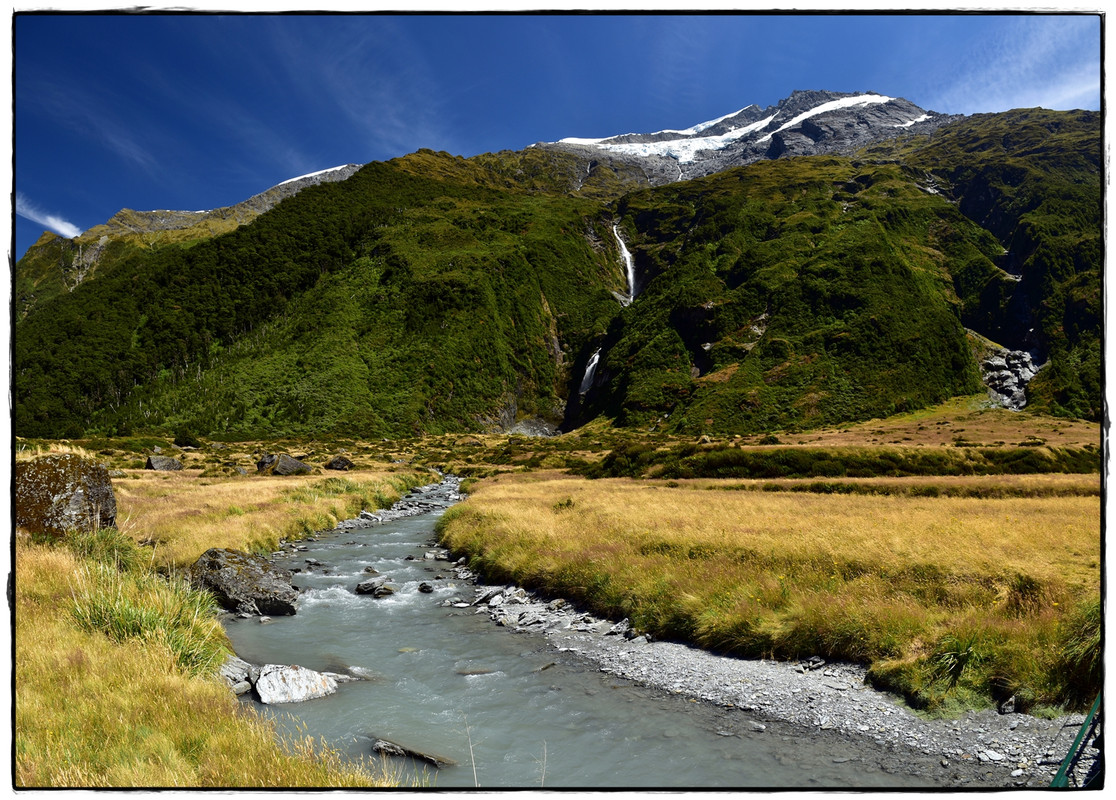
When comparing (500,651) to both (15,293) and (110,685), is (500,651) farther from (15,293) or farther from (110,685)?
(15,293)

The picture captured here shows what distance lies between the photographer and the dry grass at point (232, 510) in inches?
878

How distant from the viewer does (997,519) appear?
19.5m

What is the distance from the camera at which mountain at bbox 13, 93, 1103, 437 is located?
371 ft

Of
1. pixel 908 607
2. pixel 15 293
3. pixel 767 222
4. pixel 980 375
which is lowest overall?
pixel 908 607

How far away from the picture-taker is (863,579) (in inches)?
529

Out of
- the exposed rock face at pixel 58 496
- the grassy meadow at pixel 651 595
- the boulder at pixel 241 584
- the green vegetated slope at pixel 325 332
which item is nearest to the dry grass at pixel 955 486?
the grassy meadow at pixel 651 595

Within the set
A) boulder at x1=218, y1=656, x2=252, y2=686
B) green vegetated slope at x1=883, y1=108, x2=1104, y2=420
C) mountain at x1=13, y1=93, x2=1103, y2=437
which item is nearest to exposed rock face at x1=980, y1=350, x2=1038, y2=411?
mountain at x1=13, y1=93, x2=1103, y2=437

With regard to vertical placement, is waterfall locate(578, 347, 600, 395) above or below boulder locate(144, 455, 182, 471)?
above

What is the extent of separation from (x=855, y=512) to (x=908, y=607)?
42.3ft

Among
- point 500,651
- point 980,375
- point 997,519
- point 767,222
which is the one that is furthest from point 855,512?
point 767,222

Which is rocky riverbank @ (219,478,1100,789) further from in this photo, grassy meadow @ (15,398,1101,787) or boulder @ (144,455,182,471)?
boulder @ (144,455,182,471)

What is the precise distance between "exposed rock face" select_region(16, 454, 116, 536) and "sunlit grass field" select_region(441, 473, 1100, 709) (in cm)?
1265

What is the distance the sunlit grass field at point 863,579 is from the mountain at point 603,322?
274ft

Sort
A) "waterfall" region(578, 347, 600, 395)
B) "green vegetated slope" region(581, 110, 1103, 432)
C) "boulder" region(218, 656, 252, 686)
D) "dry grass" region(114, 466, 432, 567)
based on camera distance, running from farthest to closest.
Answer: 1. "waterfall" region(578, 347, 600, 395)
2. "green vegetated slope" region(581, 110, 1103, 432)
3. "dry grass" region(114, 466, 432, 567)
4. "boulder" region(218, 656, 252, 686)
